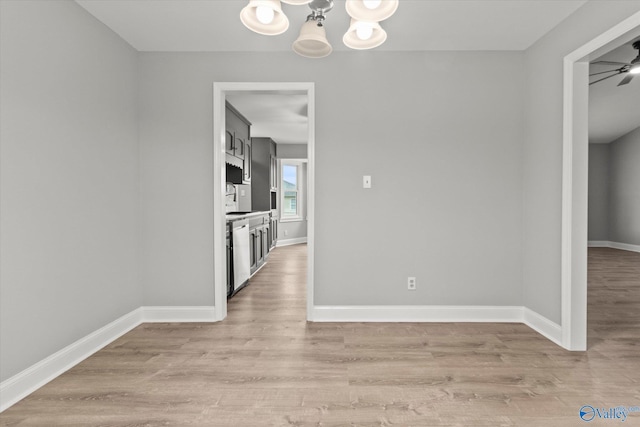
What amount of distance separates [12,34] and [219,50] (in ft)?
4.90

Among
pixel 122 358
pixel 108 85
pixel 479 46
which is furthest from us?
pixel 479 46

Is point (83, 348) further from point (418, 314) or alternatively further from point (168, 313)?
point (418, 314)

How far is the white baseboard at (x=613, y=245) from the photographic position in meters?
7.46

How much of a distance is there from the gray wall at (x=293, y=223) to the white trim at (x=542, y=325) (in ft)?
20.3

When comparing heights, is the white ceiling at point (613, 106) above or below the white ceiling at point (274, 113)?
above

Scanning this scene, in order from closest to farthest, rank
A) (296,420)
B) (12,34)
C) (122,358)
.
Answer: (296,420), (12,34), (122,358)

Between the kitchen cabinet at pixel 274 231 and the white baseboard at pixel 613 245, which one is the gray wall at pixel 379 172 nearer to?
the kitchen cabinet at pixel 274 231

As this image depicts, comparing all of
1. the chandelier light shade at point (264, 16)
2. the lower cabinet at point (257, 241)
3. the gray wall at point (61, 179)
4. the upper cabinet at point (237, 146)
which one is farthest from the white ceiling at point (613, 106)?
the gray wall at point (61, 179)

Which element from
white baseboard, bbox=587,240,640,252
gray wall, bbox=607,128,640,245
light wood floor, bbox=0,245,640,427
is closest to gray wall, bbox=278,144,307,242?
light wood floor, bbox=0,245,640,427

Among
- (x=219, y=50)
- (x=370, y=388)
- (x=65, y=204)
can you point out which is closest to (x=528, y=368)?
(x=370, y=388)

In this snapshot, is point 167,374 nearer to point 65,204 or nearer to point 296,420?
point 296,420

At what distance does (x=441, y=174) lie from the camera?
9.96 ft

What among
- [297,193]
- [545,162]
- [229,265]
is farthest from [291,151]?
A: [545,162]

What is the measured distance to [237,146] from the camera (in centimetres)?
486
